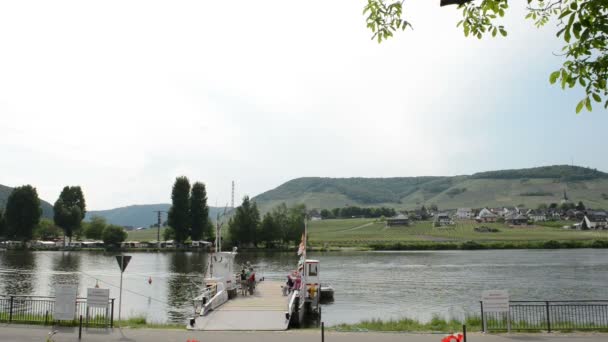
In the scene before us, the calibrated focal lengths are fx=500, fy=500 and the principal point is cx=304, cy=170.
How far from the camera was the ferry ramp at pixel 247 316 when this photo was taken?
65.8 ft

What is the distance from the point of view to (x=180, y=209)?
122 m

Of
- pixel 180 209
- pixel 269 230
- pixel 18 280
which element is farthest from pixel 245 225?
pixel 18 280

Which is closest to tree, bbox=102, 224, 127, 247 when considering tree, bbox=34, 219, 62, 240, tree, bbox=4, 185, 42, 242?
tree, bbox=4, 185, 42, 242

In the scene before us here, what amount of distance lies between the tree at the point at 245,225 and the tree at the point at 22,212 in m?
47.3

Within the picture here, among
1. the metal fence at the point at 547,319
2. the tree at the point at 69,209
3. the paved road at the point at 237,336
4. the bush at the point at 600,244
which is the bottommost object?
the metal fence at the point at 547,319

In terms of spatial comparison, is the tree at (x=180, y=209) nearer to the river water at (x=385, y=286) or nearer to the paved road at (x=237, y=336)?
the river water at (x=385, y=286)

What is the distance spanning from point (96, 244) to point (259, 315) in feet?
411

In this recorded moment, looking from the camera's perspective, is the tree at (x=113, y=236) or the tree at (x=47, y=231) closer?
the tree at (x=113, y=236)

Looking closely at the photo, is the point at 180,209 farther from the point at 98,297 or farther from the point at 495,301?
the point at 495,301

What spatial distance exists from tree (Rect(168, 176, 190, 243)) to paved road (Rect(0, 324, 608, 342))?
4148 inches

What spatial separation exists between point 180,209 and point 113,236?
24088mm

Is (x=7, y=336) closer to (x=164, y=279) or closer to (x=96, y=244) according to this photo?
(x=164, y=279)

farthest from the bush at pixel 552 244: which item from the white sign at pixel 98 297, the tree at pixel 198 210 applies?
the white sign at pixel 98 297

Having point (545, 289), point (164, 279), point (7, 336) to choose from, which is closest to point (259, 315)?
point (7, 336)
